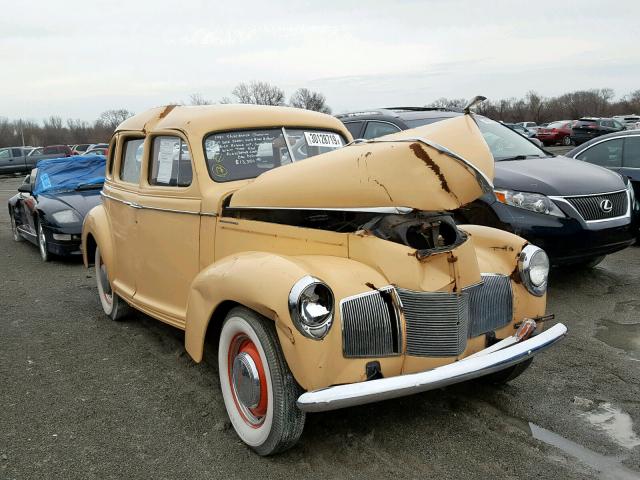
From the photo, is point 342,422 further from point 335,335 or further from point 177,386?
point 177,386

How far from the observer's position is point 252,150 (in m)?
3.94

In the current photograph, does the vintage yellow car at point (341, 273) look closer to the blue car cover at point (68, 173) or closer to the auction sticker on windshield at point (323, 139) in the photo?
the auction sticker on windshield at point (323, 139)

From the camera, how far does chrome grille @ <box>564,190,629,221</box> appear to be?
5.27 m

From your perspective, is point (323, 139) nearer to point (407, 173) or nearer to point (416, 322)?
point (407, 173)

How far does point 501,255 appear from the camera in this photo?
340 cm

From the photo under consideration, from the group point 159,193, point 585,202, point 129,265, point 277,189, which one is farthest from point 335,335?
point 585,202

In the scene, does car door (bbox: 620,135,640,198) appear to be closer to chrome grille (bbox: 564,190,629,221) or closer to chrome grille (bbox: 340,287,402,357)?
chrome grille (bbox: 564,190,629,221)

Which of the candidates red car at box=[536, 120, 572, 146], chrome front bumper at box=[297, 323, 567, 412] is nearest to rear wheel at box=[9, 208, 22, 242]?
chrome front bumper at box=[297, 323, 567, 412]

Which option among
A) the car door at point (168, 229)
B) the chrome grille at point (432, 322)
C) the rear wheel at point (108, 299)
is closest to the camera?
the chrome grille at point (432, 322)

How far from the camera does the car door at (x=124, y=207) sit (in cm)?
447

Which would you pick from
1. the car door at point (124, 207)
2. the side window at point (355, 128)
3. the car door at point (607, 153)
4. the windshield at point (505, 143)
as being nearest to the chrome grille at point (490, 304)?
the car door at point (124, 207)

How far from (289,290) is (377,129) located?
4800mm

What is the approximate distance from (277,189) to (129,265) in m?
1.94

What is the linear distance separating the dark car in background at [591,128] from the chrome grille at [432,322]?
27.4 m
